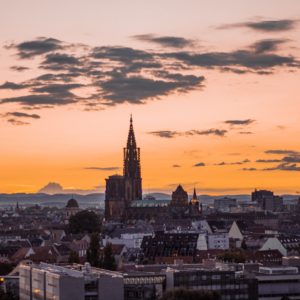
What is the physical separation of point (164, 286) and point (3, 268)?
3392cm

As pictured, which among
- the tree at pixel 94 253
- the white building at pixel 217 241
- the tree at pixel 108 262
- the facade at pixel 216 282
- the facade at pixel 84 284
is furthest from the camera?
the white building at pixel 217 241

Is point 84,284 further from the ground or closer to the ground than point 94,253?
closer to the ground

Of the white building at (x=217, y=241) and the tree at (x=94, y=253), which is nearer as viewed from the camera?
the tree at (x=94, y=253)

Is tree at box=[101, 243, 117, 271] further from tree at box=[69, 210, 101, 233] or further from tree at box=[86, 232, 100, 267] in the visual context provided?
tree at box=[69, 210, 101, 233]

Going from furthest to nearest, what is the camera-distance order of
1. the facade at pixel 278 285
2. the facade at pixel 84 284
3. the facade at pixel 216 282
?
1. the facade at pixel 278 285
2. the facade at pixel 216 282
3. the facade at pixel 84 284

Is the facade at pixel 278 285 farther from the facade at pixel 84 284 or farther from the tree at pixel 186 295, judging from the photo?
the tree at pixel 186 295

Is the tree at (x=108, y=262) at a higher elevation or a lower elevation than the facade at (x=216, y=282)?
higher

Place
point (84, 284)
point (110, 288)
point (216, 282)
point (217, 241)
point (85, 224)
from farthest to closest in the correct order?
1. point (85, 224)
2. point (217, 241)
3. point (216, 282)
4. point (110, 288)
5. point (84, 284)

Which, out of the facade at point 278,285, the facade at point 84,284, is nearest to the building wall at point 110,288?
the facade at point 84,284

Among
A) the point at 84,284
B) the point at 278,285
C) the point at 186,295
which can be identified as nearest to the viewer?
the point at 186,295

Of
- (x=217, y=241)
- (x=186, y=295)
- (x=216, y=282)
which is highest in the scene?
(x=217, y=241)

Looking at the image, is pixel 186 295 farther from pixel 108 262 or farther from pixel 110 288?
pixel 108 262

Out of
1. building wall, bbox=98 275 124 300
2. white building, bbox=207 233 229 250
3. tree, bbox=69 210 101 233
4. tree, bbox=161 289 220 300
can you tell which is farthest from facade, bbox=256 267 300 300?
tree, bbox=69 210 101 233

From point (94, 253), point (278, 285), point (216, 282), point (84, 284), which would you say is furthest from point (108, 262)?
point (84, 284)
